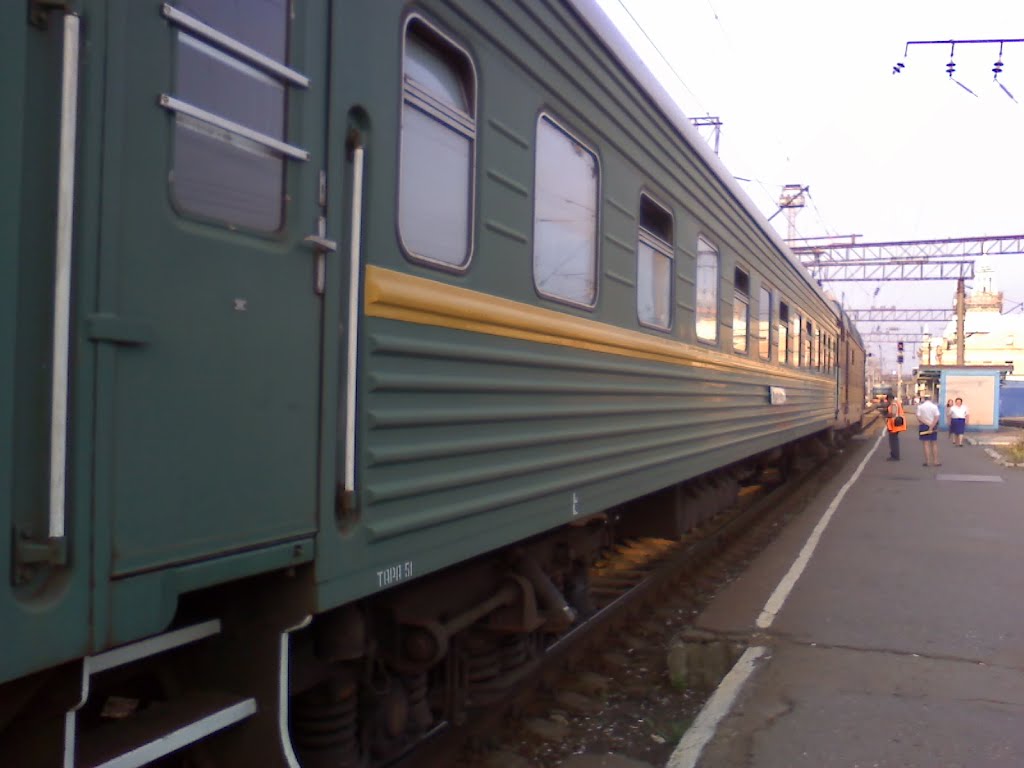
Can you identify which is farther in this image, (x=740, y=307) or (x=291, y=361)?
(x=740, y=307)

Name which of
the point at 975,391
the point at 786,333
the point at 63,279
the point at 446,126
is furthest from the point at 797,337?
the point at 975,391

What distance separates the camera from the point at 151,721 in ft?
7.98

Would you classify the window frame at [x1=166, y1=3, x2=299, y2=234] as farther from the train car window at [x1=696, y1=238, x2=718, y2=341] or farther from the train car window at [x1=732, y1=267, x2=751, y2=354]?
the train car window at [x1=732, y1=267, x2=751, y2=354]

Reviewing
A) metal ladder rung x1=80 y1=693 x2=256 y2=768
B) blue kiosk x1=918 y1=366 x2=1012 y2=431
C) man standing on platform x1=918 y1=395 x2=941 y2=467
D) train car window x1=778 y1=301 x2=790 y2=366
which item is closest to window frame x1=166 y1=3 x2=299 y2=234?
metal ladder rung x1=80 y1=693 x2=256 y2=768

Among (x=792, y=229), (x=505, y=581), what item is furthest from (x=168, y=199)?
(x=792, y=229)

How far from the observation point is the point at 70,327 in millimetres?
1904

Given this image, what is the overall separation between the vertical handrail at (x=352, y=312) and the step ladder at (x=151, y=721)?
0.56m

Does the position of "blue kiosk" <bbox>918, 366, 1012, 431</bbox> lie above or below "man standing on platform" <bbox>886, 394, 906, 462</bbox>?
above

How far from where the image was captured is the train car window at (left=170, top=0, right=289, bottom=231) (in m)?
→ 2.22

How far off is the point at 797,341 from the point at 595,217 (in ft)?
25.9

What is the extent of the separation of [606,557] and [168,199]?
21.6 feet

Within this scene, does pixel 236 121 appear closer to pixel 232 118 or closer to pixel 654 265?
pixel 232 118

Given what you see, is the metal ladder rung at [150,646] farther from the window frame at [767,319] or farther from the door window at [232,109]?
the window frame at [767,319]

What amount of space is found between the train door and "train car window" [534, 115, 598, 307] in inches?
60.2
